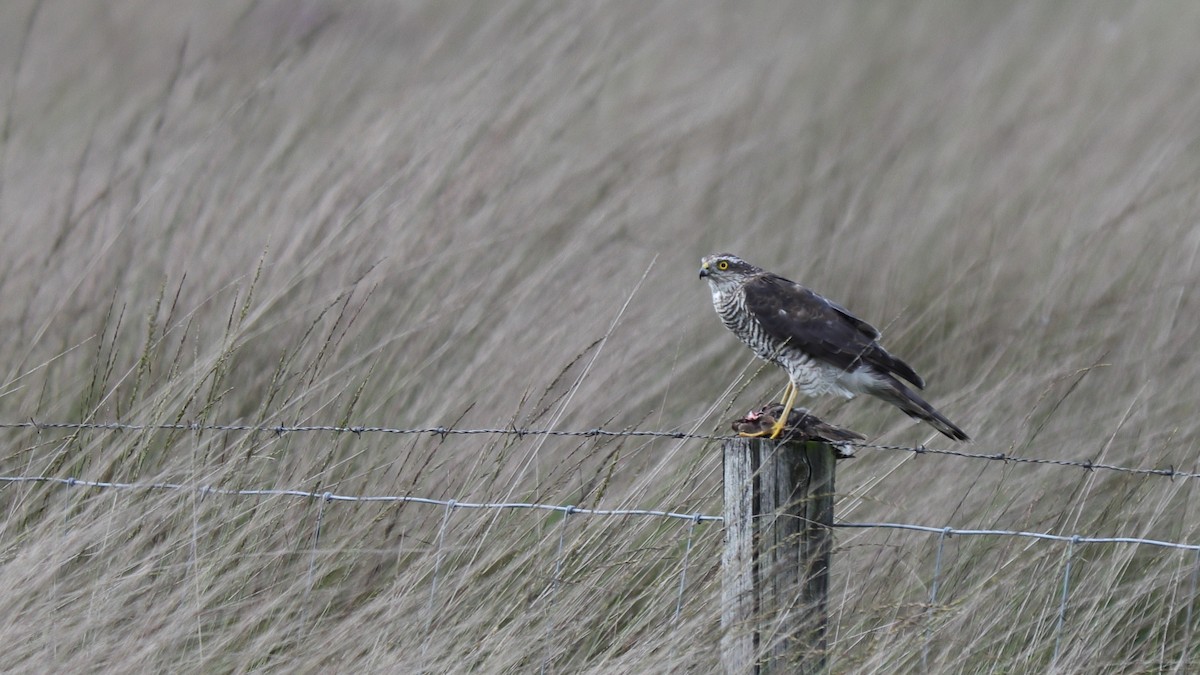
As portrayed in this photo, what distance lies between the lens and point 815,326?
335 cm

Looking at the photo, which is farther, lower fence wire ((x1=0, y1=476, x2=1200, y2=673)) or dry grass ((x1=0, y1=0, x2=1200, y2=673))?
dry grass ((x1=0, y1=0, x2=1200, y2=673))

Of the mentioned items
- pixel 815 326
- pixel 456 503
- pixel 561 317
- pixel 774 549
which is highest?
pixel 815 326

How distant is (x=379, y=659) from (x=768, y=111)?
159 inches

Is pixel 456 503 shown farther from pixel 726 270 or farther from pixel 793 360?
pixel 726 270

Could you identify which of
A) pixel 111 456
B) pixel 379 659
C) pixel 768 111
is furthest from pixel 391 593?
pixel 768 111

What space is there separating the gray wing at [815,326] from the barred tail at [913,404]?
1.4 inches

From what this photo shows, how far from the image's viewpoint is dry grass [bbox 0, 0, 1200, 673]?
3010 millimetres

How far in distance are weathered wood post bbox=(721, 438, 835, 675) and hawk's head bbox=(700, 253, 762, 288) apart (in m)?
1.12

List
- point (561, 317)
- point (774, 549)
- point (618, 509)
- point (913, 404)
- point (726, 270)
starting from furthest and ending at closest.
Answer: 1. point (561, 317)
2. point (726, 270)
3. point (913, 404)
4. point (618, 509)
5. point (774, 549)

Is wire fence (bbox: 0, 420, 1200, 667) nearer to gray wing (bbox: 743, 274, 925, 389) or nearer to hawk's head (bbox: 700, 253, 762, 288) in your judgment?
gray wing (bbox: 743, 274, 925, 389)

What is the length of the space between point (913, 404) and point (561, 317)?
1.57 meters

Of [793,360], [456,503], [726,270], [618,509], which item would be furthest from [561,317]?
[456,503]

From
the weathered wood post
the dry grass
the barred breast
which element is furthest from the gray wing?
the weathered wood post

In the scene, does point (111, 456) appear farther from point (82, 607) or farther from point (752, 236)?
point (752, 236)
